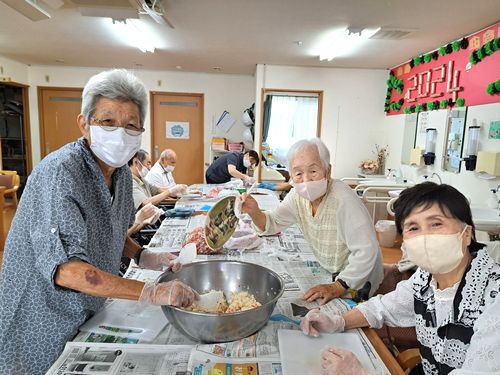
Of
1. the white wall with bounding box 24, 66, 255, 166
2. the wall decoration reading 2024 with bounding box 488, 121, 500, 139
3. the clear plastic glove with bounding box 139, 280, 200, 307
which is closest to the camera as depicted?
the clear plastic glove with bounding box 139, 280, 200, 307

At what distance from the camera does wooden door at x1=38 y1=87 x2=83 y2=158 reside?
22.8ft

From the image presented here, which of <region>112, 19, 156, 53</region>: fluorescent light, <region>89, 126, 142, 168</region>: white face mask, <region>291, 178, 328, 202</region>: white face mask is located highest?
<region>112, 19, 156, 53</region>: fluorescent light

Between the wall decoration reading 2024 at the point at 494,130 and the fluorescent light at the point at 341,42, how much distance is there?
5.12 feet

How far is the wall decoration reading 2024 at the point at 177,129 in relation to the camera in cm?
719

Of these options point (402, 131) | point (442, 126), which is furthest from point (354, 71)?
point (442, 126)

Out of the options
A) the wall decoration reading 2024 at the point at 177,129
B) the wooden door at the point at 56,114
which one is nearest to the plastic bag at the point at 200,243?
the wall decoration reading 2024 at the point at 177,129

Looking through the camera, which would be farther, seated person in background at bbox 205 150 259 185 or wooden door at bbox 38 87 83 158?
wooden door at bbox 38 87 83 158

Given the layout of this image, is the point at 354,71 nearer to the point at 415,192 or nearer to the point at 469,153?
the point at 469,153

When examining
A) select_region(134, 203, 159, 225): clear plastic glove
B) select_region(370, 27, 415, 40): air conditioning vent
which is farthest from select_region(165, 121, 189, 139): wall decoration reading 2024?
select_region(134, 203, 159, 225): clear plastic glove

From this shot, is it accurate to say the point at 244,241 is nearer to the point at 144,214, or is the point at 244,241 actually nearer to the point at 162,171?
the point at 144,214

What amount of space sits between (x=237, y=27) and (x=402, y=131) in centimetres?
316

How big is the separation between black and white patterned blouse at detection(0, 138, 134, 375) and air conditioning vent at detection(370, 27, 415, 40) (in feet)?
12.3

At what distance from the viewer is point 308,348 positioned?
3.33ft

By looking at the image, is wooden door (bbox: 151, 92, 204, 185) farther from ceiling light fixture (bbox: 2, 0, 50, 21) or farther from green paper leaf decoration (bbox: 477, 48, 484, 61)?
green paper leaf decoration (bbox: 477, 48, 484, 61)
